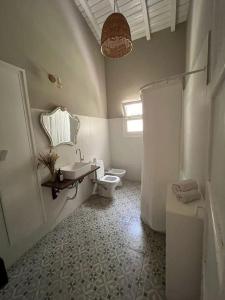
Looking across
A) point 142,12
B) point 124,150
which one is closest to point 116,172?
point 124,150

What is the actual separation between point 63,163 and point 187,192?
5.92 ft

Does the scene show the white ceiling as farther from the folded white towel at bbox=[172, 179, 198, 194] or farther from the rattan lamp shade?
the folded white towel at bbox=[172, 179, 198, 194]

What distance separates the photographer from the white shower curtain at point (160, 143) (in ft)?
A: 5.64

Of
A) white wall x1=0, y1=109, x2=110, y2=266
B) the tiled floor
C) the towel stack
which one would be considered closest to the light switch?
white wall x1=0, y1=109, x2=110, y2=266

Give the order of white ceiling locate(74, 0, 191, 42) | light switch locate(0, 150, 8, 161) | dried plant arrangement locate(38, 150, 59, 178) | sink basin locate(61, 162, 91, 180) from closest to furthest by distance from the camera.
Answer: light switch locate(0, 150, 8, 161), dried plant arrangement locate(38, 150, 59, 178), sink basin locate(61, 162, 91, 180), white ceiling locate(74, 0, 191, 42)

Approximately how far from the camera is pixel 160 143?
1844mm

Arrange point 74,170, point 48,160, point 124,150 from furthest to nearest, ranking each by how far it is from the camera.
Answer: point 124,150, point 74,170, point 48,160

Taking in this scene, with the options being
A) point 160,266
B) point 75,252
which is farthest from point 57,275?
point 160,266

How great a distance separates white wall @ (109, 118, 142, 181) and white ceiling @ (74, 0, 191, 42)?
6.53 feet

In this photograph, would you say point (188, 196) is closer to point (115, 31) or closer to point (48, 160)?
point (48, 160)

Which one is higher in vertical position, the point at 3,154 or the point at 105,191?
the point at 3,154

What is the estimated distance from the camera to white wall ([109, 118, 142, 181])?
368cm

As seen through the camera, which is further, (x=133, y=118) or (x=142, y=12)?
(x=133, y=118)

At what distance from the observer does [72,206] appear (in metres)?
2.59
